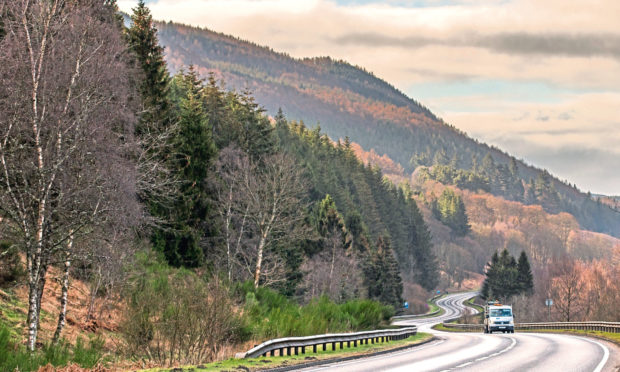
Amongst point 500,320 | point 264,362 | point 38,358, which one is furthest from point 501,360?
point 500,320

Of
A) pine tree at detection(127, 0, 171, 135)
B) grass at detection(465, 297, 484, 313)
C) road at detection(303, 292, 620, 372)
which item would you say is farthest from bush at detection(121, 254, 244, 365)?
grass at detection(465, 297, 484, 313)

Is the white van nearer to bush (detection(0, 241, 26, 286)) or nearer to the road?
the road

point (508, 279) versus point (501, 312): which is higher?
point (501, 312)

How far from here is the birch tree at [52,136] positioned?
20203 millimetres

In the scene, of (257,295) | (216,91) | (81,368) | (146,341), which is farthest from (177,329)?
(216,91)

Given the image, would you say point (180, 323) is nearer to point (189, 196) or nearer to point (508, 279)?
point (189, 196)

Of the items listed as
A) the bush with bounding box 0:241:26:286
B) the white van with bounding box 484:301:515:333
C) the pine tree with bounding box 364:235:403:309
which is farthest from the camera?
the pine tree with bounding box 364:235:403:309

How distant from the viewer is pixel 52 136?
20.7 meters

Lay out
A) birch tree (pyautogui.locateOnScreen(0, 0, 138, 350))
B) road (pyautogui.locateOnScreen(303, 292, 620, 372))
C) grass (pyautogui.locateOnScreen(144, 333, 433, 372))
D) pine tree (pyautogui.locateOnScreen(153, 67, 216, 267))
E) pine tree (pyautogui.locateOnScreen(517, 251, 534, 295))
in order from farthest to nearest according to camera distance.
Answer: pine tree (pyautogui.locateOnScreen(517, 251, 534, 295))
pine tree (pyautogui.locateOnScreen(153, 67, 216, 267))
birch tree (pyautogui.locateOnScreen(0, 0, 138, 350))
road (pyautogui.locateOnScreen(303, 292, 620, 372))
grass (pyautogui.locateOnScreen(144, 333, 433, 372))

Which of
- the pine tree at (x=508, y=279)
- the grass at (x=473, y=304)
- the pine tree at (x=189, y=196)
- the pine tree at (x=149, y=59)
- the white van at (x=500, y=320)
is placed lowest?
the grass at (x=473, y=304)

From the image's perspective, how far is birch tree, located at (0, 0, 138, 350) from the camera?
66.3 ft

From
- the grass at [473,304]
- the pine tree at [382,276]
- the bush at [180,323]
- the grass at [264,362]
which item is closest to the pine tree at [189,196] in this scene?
the grass at [264,362]

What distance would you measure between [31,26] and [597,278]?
336 ft

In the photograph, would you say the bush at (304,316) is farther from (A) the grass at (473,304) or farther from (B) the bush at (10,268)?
(A) the grass at (473,304)
